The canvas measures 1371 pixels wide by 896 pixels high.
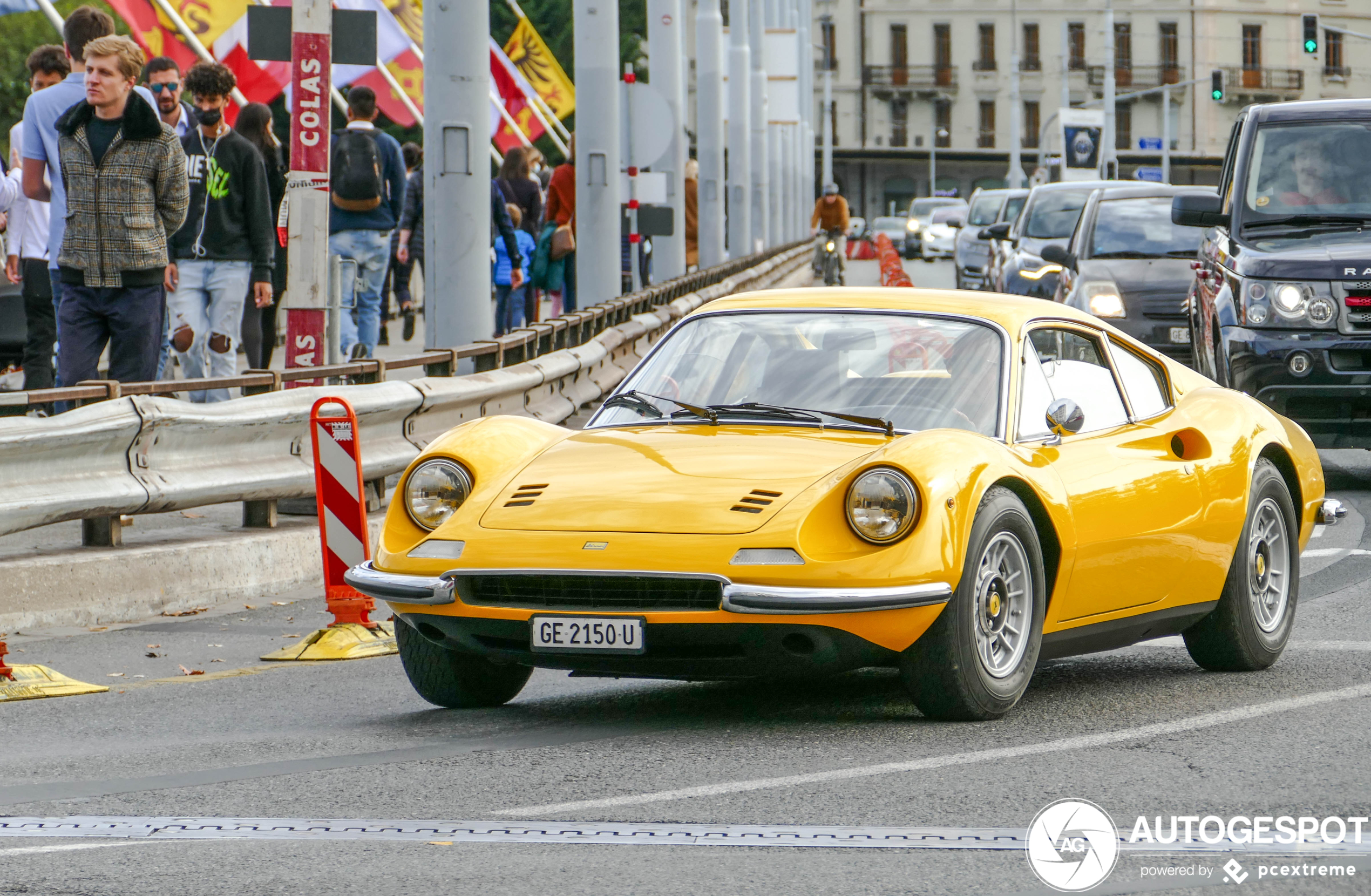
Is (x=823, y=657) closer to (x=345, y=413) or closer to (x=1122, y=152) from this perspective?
(x=345, y=413)

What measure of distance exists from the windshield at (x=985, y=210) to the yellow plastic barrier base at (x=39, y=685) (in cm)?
3017

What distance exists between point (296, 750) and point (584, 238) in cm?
1974

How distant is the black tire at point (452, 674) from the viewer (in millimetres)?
6809

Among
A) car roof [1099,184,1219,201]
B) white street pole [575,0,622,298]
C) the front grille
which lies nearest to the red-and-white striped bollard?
the front grille

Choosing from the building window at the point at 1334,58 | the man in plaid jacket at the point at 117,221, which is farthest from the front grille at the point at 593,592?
the building window at the point at 1334,58

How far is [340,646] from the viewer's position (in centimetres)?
816

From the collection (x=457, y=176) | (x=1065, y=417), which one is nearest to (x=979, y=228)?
(x=457, y=176)

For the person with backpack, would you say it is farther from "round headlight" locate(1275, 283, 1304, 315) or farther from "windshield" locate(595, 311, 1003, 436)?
Result: "windshield" locate(595, 311, 1003, 436)

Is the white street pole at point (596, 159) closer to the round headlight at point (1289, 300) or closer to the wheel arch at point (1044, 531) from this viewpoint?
the round headlight at point (1289, 300)

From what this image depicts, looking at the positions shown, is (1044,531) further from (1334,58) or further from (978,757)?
(1334,58)

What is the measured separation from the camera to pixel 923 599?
6051 mm

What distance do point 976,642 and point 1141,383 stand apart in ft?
6.19

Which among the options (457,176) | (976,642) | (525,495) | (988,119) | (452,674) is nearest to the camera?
(976,642)

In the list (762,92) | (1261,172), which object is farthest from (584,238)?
(762,92)
